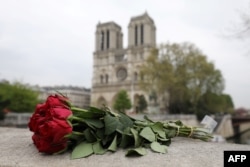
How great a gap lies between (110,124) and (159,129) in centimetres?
30

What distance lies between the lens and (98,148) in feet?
5.87

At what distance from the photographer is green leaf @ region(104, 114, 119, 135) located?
184 centimetres

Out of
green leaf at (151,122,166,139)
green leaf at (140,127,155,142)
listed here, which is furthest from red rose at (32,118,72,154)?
green leaf at (151,122,166,139)

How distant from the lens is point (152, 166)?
5.05 feet

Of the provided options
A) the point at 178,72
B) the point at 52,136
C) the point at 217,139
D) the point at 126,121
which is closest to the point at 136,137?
the point at 126,121

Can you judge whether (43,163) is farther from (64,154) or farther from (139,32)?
(139,32)

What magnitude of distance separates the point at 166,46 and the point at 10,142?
32960mm

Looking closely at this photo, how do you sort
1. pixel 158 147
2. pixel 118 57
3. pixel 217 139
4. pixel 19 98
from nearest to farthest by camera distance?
pixel 158 147, pixel 217 139, pixel 19 98, pixel 118 57

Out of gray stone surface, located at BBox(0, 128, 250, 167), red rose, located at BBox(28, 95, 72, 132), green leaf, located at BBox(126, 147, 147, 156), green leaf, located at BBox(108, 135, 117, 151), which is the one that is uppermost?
red rose, located at BBox(28, 95, 72, 132)

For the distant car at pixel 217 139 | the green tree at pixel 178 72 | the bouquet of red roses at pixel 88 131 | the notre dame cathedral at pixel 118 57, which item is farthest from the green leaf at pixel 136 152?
the notre dame cathedral at pixel 118 57

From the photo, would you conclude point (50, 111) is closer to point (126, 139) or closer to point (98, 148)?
point (98, 148)

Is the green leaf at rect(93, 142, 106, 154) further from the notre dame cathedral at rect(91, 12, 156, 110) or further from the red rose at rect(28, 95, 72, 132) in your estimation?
the notre dame cathedral at rect(91, 12, 156, 110)

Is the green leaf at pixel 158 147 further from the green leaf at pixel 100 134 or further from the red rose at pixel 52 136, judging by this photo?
the red rose at pixel 52 136

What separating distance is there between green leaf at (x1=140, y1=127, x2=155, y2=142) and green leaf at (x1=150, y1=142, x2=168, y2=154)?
1.9 inches
